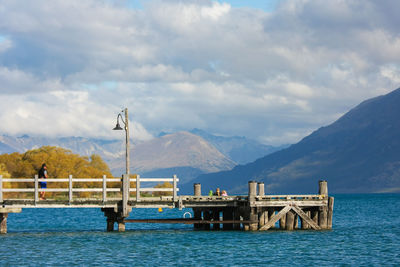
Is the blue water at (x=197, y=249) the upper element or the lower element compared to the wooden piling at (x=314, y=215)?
lower

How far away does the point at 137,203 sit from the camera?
4816cm

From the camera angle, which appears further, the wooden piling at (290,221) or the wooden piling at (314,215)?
the wooden piling at (314,215)

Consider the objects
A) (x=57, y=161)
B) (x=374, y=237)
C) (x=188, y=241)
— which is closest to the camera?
(x=188, y=241)

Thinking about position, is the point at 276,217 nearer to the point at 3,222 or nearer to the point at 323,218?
the point at 323,218

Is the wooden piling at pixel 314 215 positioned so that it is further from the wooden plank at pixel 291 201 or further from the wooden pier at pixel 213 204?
the wooden plank at pixel 291 201

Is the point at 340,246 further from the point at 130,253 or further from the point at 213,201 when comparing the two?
the point at 130,253

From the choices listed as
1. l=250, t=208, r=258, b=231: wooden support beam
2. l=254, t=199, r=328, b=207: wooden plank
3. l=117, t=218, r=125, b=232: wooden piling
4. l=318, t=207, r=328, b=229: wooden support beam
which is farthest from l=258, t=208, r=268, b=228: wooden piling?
l=117, t=218, r=125, b=232: wooden piling

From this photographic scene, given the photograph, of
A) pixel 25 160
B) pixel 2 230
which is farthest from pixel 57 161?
pixel 2 230

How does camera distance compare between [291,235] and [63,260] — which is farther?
[291,235]

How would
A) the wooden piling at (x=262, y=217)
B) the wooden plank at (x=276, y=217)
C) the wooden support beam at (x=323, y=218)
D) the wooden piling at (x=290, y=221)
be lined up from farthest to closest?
the wooden support beam at (x=323, y=218)
the wooden piling at (x=290, y=221)
the wooden piling at (x=262, y=217)
the wooden plank at (x=276, y=217)

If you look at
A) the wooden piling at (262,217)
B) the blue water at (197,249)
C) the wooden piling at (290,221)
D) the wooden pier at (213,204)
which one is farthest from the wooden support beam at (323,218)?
the wooden piling at (262,217)

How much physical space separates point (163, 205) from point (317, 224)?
1192 centimetres

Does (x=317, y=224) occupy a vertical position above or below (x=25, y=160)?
below

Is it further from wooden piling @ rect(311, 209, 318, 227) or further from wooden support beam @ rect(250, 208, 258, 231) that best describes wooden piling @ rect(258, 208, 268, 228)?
wooden piling @ rect(311, 209, 318, 227)
